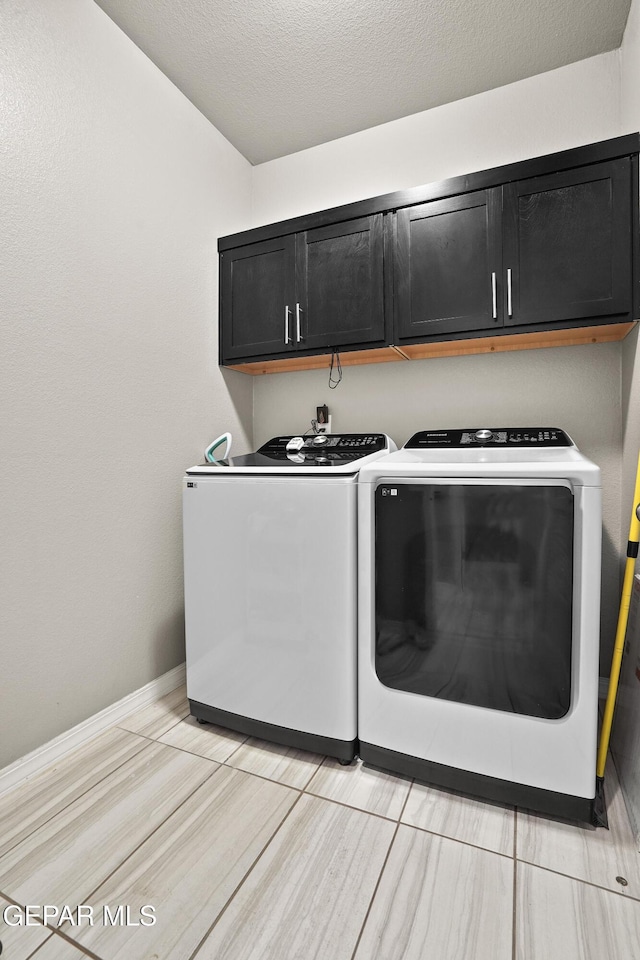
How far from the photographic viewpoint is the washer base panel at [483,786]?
1272mm

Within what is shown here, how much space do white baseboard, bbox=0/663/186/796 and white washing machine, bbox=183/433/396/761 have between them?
0.27 meters

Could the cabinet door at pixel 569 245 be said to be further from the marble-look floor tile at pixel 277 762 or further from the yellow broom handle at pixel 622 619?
the marble-look floor tile at pixel 277 762

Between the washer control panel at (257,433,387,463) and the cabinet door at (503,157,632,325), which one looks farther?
the washer control panel at (257,433,387,463)

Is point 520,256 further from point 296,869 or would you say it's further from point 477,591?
point 296,869

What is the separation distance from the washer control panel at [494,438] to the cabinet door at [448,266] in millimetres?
423

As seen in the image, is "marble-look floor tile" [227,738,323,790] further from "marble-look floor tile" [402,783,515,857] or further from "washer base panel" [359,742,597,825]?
"marble-look floor tile" [402,783,515,857]

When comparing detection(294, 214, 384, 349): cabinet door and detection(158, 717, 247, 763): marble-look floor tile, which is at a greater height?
detection(294, 214, 384, 349): cabinet door

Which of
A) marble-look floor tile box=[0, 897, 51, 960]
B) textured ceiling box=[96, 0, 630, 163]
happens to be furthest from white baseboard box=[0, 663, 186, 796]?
textured ceiling box=[96, 0, 630, 163]

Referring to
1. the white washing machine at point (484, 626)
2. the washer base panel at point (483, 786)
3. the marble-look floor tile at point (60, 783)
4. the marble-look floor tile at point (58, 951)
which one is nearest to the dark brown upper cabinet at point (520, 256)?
the white washing machine at point (484, 626)

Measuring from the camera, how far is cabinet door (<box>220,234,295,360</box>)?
7.17 ft

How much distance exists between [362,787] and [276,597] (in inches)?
25.5

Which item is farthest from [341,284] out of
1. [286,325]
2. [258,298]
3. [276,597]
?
[276,597]

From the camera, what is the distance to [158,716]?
1.86 m

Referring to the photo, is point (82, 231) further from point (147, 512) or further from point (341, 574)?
point (341, 574)
